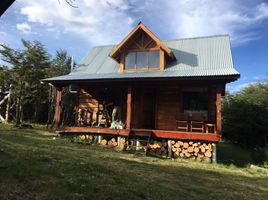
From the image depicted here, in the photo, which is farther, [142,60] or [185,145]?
[142,60]

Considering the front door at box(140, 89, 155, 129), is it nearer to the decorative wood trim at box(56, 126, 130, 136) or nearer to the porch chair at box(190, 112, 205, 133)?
the decorative wood trim at box(56, 126, 130, 136)

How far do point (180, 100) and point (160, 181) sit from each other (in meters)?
8.27

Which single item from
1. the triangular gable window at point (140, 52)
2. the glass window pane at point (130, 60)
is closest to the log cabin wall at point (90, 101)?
the triangular gable window at point (140, 52)

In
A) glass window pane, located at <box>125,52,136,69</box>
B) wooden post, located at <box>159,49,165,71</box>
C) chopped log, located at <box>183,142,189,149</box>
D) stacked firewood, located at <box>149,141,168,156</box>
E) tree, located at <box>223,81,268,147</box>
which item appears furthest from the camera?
tree, located at <box>223,81,268,147</box>

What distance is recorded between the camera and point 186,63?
15.3 m

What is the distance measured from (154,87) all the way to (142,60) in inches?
68.0

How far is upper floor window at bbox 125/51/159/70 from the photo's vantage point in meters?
15.6

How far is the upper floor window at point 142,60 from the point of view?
15578 millimetres

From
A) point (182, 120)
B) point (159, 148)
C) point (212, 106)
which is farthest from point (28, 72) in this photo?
point (212, 106)

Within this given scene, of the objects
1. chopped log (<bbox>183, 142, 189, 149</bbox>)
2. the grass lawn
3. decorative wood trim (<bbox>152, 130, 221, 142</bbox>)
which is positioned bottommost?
the grass lawn

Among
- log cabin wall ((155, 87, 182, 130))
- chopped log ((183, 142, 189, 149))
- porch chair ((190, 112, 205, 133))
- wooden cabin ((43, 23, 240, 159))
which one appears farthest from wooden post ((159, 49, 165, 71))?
chopped log ((183, 142, 189, 149))

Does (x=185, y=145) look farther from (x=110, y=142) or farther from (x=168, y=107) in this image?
(x=110, y=142)

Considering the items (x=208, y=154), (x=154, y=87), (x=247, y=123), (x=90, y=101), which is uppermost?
(x=154, y=87)

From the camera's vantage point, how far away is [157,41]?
49.1 feet
